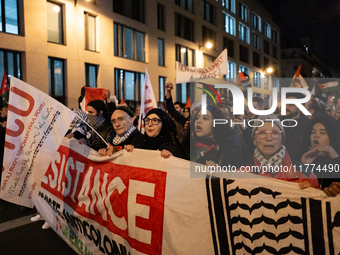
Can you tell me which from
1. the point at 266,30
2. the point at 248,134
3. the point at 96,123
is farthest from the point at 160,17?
the point at 266,30

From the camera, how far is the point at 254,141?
277 centimetres

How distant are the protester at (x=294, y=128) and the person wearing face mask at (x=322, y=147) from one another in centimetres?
14

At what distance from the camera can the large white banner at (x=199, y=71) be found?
6.34 metres

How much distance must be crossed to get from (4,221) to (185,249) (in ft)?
11.4

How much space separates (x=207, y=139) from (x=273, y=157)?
0.80 metres

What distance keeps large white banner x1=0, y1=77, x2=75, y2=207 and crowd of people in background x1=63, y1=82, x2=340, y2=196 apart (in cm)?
49

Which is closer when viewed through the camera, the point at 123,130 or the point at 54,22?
the point at 123,130

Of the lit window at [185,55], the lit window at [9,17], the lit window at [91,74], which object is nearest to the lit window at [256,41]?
the lit window at [185,55]

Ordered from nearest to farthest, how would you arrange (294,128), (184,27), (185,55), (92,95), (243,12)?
(294,128) < (92,95) < (185,55) < (184,27) < (243,12)

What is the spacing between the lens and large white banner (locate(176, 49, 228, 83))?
634 cm

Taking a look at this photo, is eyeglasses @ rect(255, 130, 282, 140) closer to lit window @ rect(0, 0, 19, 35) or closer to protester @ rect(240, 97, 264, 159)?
protester @ rect(240, 97, 264, 159)

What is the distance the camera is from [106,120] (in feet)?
15.3

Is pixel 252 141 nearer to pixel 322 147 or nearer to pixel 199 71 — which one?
pixel 322 147

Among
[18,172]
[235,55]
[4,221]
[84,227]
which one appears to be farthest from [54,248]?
[235,55]
